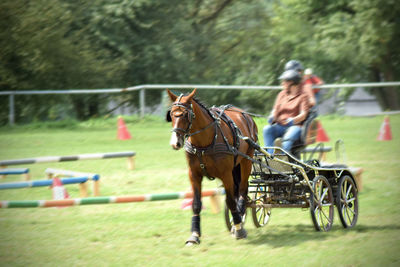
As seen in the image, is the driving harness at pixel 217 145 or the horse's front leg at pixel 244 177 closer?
the driving harness at pixel 217 145

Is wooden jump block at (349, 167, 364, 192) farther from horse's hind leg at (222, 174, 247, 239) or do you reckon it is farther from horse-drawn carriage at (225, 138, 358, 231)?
horse's hind leg at (222, 174, 247, 239)

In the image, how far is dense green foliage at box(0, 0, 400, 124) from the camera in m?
21.0

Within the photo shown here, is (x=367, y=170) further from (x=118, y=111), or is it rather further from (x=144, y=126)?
(x=118, y=111)

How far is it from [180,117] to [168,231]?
185 centimetres

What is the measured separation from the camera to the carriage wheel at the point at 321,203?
285 inches

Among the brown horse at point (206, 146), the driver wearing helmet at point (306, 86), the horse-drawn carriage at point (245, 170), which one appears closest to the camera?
the brown horse at point (206, 146)

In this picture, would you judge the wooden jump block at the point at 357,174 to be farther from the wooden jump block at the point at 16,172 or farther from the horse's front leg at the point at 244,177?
the wooden jump block at the point at 16,172

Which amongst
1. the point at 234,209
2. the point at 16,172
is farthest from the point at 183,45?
the point at 234,209

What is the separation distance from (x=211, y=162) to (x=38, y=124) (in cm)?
1473

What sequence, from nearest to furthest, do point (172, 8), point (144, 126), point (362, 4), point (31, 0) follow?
point (144, 126) < point (31, 0) < point (362, 4) < point (172, 8)

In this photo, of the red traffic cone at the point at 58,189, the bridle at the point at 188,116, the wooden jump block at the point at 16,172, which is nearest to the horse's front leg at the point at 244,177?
the bridle at the point at 188,116

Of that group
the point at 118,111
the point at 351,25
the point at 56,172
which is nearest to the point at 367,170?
the point at 56,172

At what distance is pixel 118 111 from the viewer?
862 inches

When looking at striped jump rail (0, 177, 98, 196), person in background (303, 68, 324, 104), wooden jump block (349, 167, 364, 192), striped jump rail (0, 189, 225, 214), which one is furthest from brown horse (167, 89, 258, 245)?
wooden jump block (349, 167, 364, 192)
